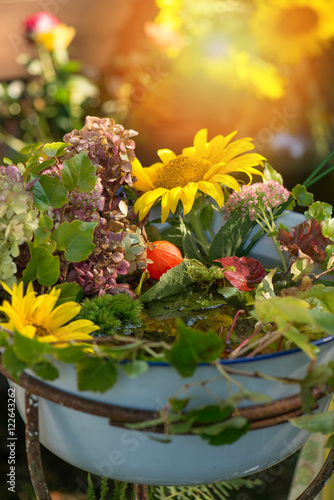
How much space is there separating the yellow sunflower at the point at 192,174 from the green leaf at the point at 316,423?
299 millimetres

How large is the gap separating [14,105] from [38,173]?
157 cm

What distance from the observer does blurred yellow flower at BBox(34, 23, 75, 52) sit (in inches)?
78.1

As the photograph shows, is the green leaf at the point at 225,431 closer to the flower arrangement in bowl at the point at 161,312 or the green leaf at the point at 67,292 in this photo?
the flower arrangement in bowl at the point at 161,312

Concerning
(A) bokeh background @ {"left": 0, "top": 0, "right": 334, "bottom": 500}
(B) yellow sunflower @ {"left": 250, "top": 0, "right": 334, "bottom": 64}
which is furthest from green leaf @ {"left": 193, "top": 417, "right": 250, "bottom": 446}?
(B) yellow sunflower @ {"left": 250, "top": 0, "right": 334, "bottom": 64}

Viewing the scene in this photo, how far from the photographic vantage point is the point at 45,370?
1.50 ft

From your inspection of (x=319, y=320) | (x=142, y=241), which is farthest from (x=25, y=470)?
(x=319, y=320)

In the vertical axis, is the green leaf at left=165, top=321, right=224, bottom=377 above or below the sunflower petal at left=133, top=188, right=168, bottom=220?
below

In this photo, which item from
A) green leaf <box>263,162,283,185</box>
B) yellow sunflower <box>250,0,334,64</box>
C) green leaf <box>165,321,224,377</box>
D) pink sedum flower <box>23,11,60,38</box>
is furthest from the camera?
pink sedum flower <box>23,11,60,38</box>

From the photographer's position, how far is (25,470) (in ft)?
4.70

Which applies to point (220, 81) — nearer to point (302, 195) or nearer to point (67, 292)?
point (302, 195)

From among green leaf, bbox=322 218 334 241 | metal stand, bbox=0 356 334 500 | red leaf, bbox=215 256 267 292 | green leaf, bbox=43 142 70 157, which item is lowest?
metal stand, bbox=0 356 334 500

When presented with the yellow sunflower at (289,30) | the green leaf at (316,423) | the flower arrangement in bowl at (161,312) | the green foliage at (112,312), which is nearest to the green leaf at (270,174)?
the flower arrangement in bowl at (161,312)

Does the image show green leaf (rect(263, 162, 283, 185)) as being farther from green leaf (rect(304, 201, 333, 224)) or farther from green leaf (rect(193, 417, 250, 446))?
green leaf (rect(193, 417, 250, 446))

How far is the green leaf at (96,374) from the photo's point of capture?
440 mm
